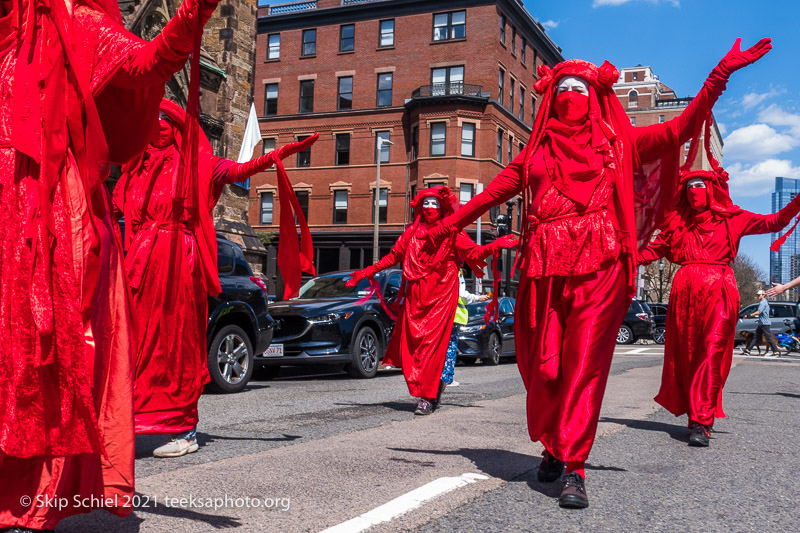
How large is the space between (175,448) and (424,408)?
2919 mm

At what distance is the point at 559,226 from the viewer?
163 inches

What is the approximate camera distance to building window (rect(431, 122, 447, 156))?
4188 cm

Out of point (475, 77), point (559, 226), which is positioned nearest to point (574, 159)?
point (559, 226)

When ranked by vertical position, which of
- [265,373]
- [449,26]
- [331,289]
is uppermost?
[449,26]

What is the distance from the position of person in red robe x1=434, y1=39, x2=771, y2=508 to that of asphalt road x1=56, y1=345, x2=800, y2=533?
391 mm

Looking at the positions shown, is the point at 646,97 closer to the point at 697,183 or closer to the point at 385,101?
the point at 385,101

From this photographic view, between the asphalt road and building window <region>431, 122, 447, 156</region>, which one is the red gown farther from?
building window <region>431, 122, 447, 156</region>

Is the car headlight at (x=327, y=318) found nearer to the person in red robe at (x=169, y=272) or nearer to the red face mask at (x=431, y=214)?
the red face mask at (x=431, y=214)

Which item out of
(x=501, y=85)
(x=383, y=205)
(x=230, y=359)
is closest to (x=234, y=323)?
(x=230, y=359)

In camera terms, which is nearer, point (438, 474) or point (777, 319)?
point (438, 474)

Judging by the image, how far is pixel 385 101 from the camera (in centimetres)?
4528

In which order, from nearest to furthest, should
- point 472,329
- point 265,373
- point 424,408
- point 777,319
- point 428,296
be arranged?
point 424,408 → point 428,296 → point 265,373 → point 472,329 → point 777,319

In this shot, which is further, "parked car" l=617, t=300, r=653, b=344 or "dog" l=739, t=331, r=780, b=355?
"parked car" l=617, t=300, r=653, b=344

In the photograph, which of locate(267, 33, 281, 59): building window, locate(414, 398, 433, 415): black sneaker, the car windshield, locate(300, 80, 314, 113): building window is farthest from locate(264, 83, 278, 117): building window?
locate(414, 398, 433, 415): black sneaker
